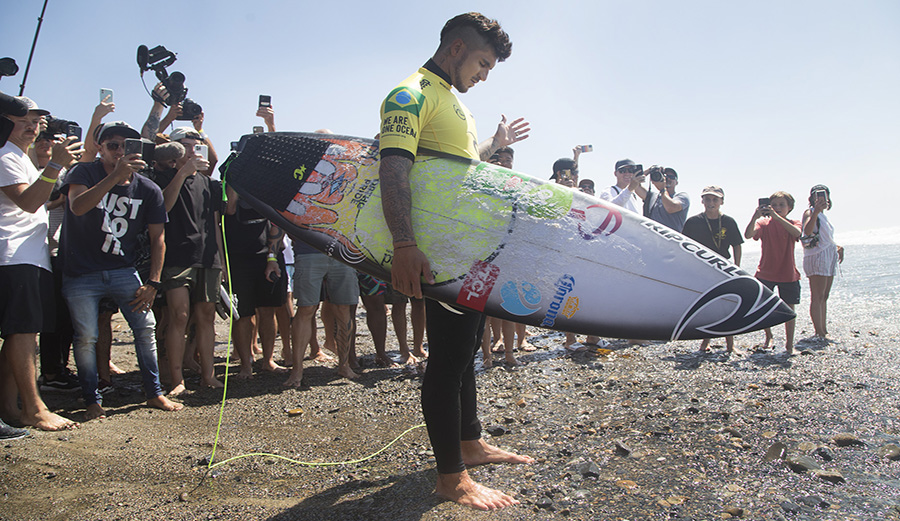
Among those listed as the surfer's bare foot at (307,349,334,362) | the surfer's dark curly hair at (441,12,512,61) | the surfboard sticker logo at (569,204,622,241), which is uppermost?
the surfer's dark curly hair at (441,12,512,61)

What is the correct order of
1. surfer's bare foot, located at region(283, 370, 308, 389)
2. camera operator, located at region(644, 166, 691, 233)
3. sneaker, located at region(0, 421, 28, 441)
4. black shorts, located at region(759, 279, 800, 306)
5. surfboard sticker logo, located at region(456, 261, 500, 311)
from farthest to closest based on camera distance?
camera operator, located at region(644, 166, 691, 233) < black shorts, located at region(759, 279, 800, 306) < surfer's bare foot, located at region(283, 370, 308, 389) < sneaker, located at region(0, 421, 28, 441) < surfboard sticker logo, located at region(456, 261, 500, 311)

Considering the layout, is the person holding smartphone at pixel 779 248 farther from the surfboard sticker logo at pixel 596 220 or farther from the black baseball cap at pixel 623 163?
the surfboard sticker logo at pixel 596 220

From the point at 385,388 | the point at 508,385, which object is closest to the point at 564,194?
the point at 508,385

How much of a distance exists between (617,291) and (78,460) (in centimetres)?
288

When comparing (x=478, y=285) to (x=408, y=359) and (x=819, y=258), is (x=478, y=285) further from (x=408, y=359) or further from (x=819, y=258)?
(x=819, y=258)

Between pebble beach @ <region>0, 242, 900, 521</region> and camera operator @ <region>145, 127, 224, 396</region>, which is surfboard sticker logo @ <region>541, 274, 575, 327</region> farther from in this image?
camera operator @ <region>145, 127, 224, 396</region>

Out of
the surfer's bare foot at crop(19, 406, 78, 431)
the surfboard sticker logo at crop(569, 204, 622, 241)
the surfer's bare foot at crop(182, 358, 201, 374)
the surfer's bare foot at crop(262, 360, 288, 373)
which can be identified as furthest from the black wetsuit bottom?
Result: the surfer's bare foot at crop(182, 358, 201, 374)

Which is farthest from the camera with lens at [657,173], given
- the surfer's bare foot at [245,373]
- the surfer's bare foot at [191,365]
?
the surfer's bare foot at [191,365]

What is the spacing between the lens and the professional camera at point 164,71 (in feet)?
17.7

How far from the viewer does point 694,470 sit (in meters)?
2.63

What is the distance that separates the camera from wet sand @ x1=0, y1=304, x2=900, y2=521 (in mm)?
2332

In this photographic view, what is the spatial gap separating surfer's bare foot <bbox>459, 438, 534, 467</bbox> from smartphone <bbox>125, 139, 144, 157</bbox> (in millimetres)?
2889

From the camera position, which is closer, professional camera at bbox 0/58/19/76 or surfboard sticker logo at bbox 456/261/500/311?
surfboard sticker logo at bbox 456/261/500/311

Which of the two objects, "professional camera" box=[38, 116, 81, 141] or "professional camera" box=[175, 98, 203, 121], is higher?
"professional camera" box=[175, 98, 203, 121]
